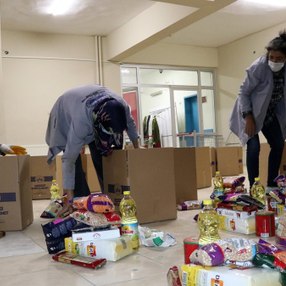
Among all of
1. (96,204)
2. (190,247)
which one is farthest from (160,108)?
(190,247)

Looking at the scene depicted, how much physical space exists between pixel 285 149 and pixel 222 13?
3.67 m

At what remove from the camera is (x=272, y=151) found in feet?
7.98

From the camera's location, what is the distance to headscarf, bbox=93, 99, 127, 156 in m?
1.87

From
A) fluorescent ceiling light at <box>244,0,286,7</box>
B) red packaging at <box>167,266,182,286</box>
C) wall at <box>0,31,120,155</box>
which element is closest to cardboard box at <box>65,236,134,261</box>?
red packaging at <box>167,266,182,286</box>

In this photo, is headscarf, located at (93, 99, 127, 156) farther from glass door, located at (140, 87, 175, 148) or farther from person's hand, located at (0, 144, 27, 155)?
glass door, located at (140, 87, 175, 148)

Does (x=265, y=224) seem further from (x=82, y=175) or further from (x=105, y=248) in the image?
(x=82, y=175)

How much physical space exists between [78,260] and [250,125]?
1406 millimetres

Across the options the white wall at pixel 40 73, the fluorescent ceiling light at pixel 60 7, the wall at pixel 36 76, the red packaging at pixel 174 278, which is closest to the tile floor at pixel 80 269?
the red packaging at pixel 174 278

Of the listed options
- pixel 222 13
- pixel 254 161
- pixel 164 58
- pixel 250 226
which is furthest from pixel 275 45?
pixel 164 58

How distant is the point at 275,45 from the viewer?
7.07 feet

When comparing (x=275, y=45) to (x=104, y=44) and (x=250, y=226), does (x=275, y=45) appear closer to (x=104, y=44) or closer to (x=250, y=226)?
(x=250, y=226)

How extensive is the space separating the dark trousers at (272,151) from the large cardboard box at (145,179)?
0.53 meters

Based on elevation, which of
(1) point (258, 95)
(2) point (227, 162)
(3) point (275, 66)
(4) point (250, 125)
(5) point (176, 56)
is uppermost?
(5) point (176, 56)

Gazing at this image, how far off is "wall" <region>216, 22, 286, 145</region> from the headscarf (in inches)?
216
